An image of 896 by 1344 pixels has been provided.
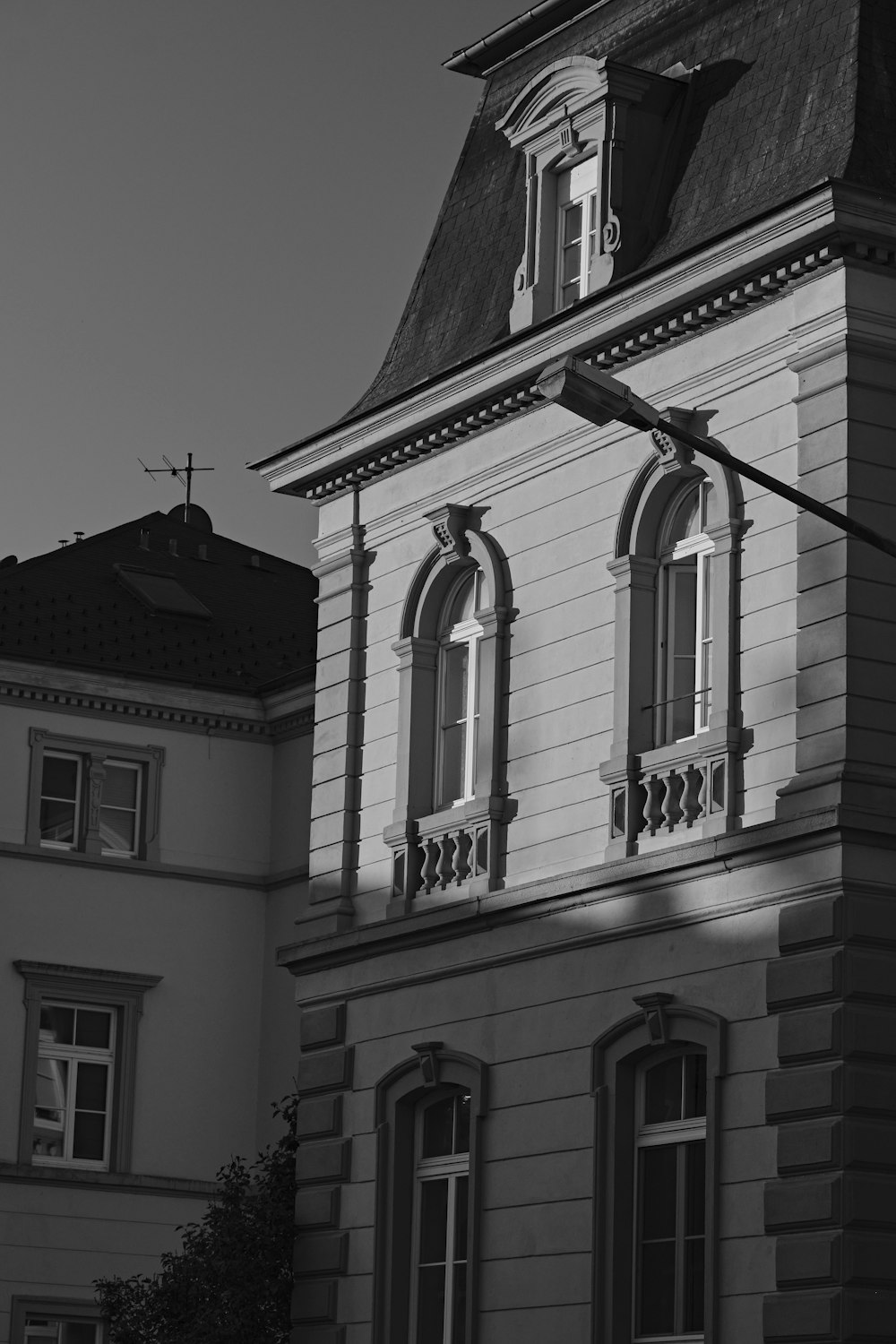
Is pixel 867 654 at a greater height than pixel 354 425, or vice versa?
pixel 354 425

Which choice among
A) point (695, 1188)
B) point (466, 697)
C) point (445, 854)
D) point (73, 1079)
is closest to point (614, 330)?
point (466, 697)

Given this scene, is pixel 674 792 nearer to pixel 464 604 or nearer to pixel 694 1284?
pixel 694 1284

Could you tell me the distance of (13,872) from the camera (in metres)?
39.1

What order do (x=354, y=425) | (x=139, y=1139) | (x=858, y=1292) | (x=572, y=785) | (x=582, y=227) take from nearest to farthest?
(x=858, y=1292) → (x=572, y=785) → (x=582, y=227) → (x=354, y=425) → (x=139, y=1139)

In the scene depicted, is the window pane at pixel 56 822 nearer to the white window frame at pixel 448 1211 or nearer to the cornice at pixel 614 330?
the cornice at pixel 614 330

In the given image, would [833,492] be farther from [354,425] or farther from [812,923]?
[354,425]

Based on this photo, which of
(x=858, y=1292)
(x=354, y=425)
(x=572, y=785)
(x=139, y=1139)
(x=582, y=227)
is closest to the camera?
(x=858, y=1292)

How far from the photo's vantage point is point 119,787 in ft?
133

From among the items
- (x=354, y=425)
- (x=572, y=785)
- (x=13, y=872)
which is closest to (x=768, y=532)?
(x=572, y=785)

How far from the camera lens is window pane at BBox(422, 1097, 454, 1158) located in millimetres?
25078

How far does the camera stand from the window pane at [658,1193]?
22266 mm

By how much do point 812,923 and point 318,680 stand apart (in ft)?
28.0

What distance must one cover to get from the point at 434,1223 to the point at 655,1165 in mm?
3210

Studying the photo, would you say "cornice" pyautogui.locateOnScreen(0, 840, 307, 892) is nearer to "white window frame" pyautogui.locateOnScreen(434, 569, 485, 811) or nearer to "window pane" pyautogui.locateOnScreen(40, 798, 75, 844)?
"window pane" pyautogui.locateOnScreen(40, 798, 75, 844)
